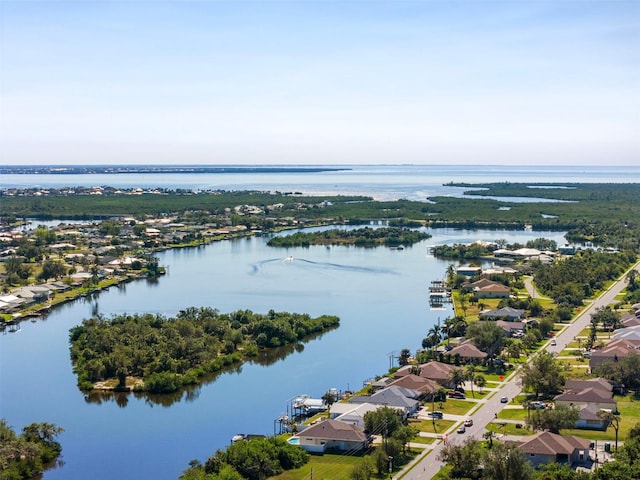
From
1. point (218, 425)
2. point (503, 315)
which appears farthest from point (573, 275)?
point (218, 425)

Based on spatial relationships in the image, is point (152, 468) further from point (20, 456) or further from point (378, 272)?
point (378, 272)

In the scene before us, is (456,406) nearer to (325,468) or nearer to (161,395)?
(325,468)

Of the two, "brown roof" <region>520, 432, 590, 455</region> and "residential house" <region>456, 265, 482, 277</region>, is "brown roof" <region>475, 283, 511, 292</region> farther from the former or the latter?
"brown roof" <region>520, 432, 590, 455</region>

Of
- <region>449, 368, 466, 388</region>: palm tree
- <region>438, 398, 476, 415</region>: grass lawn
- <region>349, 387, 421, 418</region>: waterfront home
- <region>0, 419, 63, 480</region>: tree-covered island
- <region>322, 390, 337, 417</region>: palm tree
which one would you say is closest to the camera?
<region>0, 419, 63, 480</region>: tree-covered island

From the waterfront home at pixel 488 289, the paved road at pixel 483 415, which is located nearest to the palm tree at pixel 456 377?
the paved road at pixel 483 415

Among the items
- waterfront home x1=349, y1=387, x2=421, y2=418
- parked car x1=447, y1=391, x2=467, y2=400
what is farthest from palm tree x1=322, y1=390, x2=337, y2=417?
parked car x1=447, y1=391, x2=467, y2=400

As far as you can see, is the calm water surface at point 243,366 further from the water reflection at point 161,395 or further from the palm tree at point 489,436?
the palm tree at point 489,436
